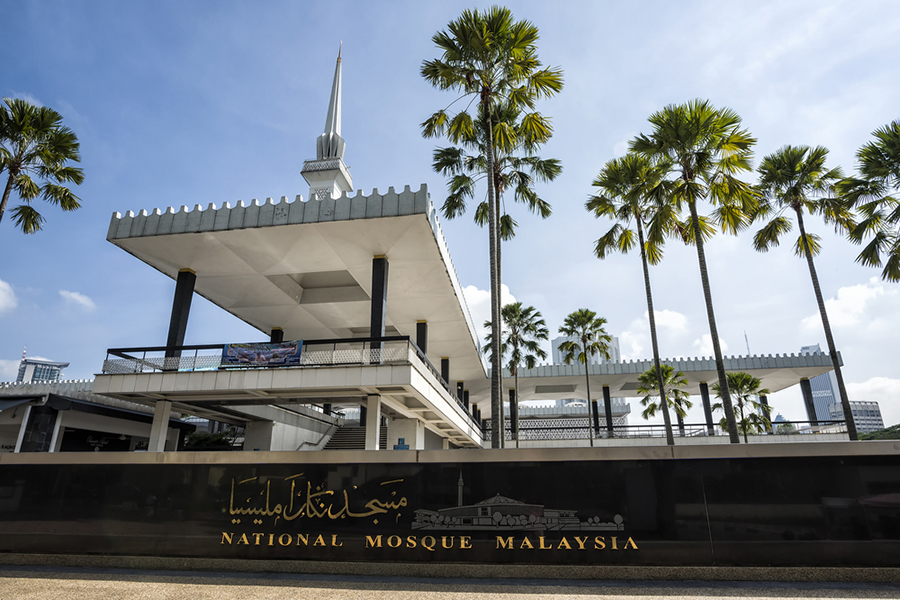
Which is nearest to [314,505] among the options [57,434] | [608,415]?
[57,434]

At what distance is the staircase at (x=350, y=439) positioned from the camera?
81.5ft

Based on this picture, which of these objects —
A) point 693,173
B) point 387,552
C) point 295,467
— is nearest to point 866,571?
point 387,552

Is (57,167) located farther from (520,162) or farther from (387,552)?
(387,552)

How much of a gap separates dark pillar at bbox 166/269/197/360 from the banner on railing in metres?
2.77

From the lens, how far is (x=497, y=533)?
7164 mm

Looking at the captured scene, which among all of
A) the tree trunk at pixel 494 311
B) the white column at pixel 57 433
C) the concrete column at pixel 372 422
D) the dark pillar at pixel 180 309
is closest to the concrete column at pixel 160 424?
the dark pillar at pixel 180 309

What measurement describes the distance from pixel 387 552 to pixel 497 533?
1708mm

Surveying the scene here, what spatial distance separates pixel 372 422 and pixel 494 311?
5.65m

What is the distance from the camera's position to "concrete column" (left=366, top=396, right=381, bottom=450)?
637 inches

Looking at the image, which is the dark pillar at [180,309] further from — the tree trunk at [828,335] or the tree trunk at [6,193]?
the tree trunk at [828,335]

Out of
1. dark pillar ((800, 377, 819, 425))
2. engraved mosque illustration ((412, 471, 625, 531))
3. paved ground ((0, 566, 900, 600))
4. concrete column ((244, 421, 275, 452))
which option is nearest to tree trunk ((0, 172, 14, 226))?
concrete column ((244, 421, 275, 452))

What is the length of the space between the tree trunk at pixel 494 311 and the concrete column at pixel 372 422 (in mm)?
4005

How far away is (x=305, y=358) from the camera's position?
51.9ft

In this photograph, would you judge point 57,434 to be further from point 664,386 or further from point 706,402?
point 706,402
